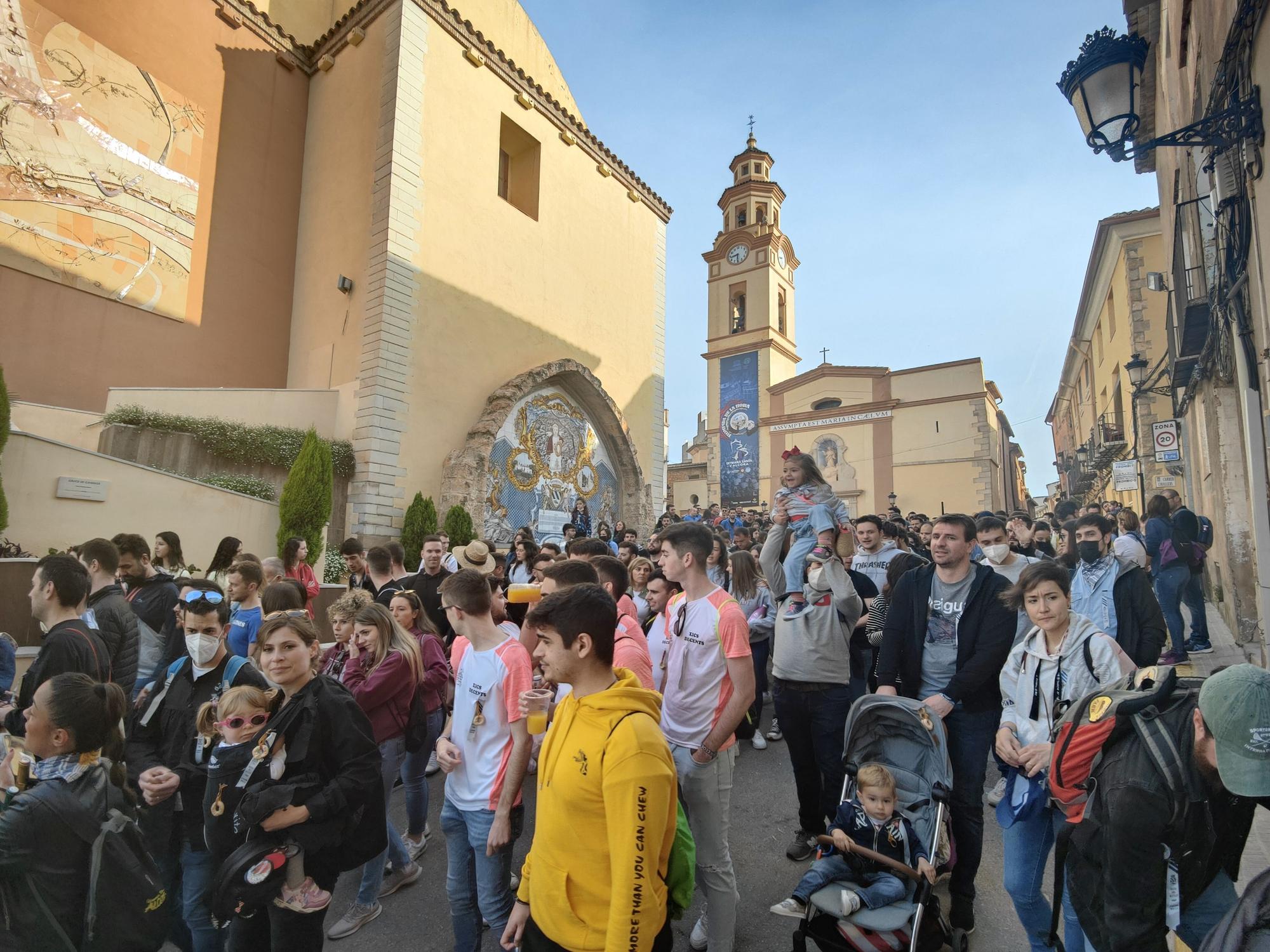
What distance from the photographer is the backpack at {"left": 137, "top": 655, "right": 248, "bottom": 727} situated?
3.04m

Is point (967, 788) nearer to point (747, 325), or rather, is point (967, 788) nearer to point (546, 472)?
point (546, 472)

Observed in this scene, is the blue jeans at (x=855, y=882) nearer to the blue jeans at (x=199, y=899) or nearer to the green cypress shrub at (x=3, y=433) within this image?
the blue jeans at (x=199, y=899)

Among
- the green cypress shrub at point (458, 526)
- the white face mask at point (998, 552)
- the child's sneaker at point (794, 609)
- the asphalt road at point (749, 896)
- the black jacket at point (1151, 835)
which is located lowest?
the asphalt road at point (749, 896)

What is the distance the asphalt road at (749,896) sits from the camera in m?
3.18

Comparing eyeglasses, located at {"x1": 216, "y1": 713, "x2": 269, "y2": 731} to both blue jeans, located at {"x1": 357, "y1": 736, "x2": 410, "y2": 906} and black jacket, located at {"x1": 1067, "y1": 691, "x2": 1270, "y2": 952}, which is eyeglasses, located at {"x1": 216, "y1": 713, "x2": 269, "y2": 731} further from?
black jacket, located at {"x1": 1067, "y1": 691, "x2": 1270, "y2": 952}

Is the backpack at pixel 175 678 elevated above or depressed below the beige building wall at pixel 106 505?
below

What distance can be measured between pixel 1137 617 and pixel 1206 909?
2.78m

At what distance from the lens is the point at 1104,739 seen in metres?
1.85

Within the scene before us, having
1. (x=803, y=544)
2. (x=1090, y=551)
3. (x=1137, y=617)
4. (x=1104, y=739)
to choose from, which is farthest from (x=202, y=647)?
(x=1090, y=551)

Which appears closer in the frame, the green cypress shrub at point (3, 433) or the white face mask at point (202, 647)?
the white face mask at point (202, 647)

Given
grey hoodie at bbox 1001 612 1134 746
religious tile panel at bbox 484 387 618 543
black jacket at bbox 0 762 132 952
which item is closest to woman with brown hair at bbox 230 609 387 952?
black jacket at bbox 0 762 132 952

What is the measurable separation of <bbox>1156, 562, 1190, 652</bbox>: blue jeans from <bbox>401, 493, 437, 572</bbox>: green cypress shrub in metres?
10.9

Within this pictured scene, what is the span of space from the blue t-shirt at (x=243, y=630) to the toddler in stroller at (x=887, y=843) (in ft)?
11.7

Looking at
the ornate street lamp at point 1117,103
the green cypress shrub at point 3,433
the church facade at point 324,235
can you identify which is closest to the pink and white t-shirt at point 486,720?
the ornate street lamp at point 1117,103
